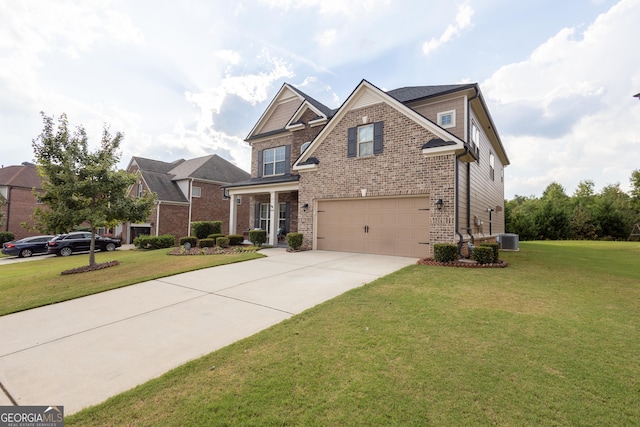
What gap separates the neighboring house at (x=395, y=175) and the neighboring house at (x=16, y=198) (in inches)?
1154

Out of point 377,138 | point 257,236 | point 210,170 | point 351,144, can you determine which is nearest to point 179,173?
point 210,170

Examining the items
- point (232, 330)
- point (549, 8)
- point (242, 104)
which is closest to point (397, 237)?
point (232, 330)

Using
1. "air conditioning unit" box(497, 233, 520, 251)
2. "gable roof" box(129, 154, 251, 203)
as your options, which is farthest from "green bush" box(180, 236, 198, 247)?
"air conditioning unit" box(497, 233, 520, 251)

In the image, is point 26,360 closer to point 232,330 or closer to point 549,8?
point 232,330

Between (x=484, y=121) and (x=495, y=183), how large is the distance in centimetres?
534

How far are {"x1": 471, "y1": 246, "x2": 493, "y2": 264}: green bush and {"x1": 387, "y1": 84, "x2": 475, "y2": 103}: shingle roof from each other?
713 centimetres

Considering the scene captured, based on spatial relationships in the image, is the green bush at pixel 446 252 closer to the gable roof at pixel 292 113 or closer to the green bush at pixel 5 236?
the gable roof at pixel 292 113

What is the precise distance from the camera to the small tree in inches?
388

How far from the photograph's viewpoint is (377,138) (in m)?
11.5

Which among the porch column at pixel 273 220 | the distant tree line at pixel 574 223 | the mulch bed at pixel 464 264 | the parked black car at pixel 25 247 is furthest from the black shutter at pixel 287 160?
the distant tree line at pixel 574 223

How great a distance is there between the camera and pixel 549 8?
9.95 meters

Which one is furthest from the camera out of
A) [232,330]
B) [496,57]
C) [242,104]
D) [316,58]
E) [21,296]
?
[242,104]

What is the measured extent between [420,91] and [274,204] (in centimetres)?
960

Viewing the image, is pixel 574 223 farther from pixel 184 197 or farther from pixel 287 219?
pixel 184 197
